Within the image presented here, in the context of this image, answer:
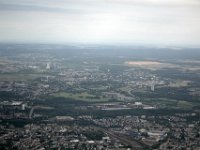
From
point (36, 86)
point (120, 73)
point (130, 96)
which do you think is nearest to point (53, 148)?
point (130, 96)

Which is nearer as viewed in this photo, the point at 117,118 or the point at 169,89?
the point at 117,118

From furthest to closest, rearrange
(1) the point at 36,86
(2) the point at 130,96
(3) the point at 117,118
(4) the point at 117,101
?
1. (1) the point at 36,86
2. (2) the point at 130,96
3. (4) the point at 117,101
4. (3) the point at 117,118

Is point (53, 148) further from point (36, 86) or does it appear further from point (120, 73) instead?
point (120, 73)

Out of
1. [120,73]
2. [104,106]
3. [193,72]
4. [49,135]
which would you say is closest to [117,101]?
[104,106]

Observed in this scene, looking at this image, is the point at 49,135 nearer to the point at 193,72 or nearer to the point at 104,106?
the point at 104,106

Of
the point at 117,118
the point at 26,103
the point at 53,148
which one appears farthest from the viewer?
the point at 26,103

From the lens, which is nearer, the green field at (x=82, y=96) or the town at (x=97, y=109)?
the town at (x=97, y=109)

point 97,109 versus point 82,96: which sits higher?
point 82,96

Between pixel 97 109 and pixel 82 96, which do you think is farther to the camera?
pixel 82 96

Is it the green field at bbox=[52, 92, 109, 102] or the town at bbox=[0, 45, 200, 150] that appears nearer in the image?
the town at bbox=[0, 45, 200, 150]
